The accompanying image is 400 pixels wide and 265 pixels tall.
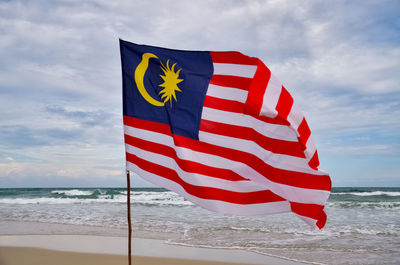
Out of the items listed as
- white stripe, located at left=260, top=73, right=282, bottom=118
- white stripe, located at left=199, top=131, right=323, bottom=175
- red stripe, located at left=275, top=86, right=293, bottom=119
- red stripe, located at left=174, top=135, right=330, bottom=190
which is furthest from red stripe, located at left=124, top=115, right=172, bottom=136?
red stripe, located at left=275, top=86, right=293, bottom=119

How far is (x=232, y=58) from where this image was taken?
11.9 ft

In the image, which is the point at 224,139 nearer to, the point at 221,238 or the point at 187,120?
the point at 187,120

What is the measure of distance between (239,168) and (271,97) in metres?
0.77

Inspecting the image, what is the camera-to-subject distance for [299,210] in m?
3.44

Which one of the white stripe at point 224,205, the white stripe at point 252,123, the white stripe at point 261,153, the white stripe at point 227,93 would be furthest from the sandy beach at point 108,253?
the white stripe at point 227,93

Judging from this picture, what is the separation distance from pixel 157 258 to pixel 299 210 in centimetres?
453

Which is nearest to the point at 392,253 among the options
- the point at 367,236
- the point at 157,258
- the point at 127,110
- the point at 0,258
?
the point at 367,236

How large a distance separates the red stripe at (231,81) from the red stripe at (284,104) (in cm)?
35

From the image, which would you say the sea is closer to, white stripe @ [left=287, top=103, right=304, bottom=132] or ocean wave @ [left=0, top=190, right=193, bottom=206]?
white stripe @ [left=287, top=103, right=304, bottom=132]

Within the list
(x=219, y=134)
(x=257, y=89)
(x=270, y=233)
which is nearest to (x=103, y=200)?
(x=270, y=233)

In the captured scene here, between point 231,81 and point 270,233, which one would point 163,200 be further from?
point 231,81

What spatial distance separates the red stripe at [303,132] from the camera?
3.42 meters

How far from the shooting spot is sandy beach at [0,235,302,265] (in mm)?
7059

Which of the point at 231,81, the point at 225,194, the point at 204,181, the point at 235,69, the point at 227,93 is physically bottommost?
the point at 225,194
